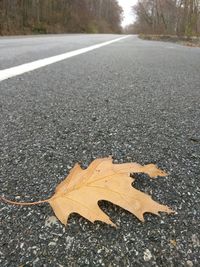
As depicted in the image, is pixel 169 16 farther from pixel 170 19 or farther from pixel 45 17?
pixel 45 17

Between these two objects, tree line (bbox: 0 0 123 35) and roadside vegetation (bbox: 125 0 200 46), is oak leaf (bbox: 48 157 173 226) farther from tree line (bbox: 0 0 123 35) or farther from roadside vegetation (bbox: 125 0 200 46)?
tree line (bbox: 0 0 123 35)

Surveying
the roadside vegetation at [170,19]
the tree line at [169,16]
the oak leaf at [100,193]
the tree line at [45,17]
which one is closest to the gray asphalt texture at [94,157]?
the oak leaf at [100,193]

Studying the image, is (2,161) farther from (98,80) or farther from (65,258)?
(98,80)

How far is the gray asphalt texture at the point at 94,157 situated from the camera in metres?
0.58

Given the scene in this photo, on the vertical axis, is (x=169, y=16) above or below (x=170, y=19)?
above

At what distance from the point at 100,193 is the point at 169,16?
36.1m

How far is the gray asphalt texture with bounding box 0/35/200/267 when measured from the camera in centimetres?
58

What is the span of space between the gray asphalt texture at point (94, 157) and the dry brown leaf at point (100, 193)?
0.7 inches

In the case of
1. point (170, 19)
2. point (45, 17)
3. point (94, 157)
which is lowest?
point (94, 157)

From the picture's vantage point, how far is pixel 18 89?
1836mm

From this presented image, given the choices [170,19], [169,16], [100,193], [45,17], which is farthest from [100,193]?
[169,16]

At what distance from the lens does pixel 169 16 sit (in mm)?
33531

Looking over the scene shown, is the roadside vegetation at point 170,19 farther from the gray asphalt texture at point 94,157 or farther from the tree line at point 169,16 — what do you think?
the gray asphalt texture at point 94,157

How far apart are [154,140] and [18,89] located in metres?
1.04
